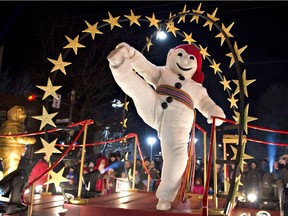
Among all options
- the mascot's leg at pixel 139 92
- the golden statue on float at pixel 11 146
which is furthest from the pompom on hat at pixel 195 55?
the golden statue on float at pixel 11 146

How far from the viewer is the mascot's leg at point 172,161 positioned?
2714 mm

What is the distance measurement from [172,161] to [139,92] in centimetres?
79

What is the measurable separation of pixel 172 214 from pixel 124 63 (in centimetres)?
148

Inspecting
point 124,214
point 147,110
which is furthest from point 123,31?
point 124,214

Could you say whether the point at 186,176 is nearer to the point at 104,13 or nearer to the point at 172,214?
the point at 172,214

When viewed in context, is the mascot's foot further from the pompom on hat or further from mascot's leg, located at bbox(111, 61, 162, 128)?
the pompom on hat

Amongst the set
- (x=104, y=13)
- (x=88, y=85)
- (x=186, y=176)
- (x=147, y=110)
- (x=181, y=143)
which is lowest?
(x=186, y=176)

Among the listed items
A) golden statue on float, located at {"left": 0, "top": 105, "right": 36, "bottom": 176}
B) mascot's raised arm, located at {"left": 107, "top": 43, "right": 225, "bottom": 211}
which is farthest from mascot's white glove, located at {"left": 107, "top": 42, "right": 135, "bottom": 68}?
golden statue on float, located at {"left": 0, "top": 105, "right": 36, "bottom": 176}

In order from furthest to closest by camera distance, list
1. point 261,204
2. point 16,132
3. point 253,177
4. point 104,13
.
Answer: point 104,13 < point 253,177 < point 261,204 < point 16,132

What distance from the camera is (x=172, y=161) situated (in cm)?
281

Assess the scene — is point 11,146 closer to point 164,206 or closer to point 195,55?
point 164,206

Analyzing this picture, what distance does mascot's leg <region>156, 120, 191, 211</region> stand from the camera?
2714 mm

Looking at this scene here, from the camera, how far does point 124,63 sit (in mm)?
2762

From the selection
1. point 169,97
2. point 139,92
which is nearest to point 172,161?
point 169,97
